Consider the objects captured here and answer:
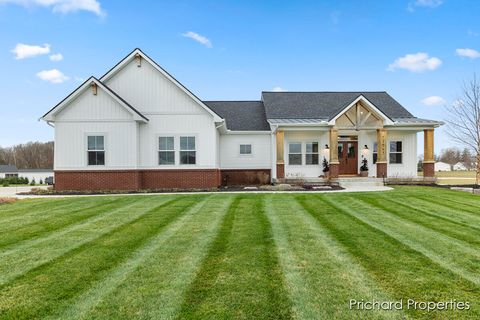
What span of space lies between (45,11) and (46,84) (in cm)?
1877

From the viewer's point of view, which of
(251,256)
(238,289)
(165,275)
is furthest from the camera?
(251,256)

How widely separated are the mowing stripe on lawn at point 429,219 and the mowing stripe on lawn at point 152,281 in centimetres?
514

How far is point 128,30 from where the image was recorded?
2188 cm

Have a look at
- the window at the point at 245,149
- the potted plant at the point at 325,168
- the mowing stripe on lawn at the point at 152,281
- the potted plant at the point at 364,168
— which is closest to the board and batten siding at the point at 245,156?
the window at the point at 245,149

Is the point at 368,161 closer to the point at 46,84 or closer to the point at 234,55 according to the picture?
the point at 234,55

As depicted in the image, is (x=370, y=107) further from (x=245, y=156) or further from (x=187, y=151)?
(x=187, y=151)

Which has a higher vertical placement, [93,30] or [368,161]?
[93,30]

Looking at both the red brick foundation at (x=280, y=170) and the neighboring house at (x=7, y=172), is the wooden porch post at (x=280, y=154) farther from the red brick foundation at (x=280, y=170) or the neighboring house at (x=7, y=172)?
the neighboring house at (x=7, y=172)

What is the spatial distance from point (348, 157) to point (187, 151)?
10745 mm

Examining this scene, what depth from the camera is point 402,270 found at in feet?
15.2

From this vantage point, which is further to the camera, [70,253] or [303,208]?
[303,208]

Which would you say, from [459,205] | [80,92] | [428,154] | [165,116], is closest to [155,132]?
[165,116]

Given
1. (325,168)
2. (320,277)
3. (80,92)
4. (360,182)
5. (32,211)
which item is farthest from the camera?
(325,168)

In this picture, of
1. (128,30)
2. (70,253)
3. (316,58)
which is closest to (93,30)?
(128,30)
